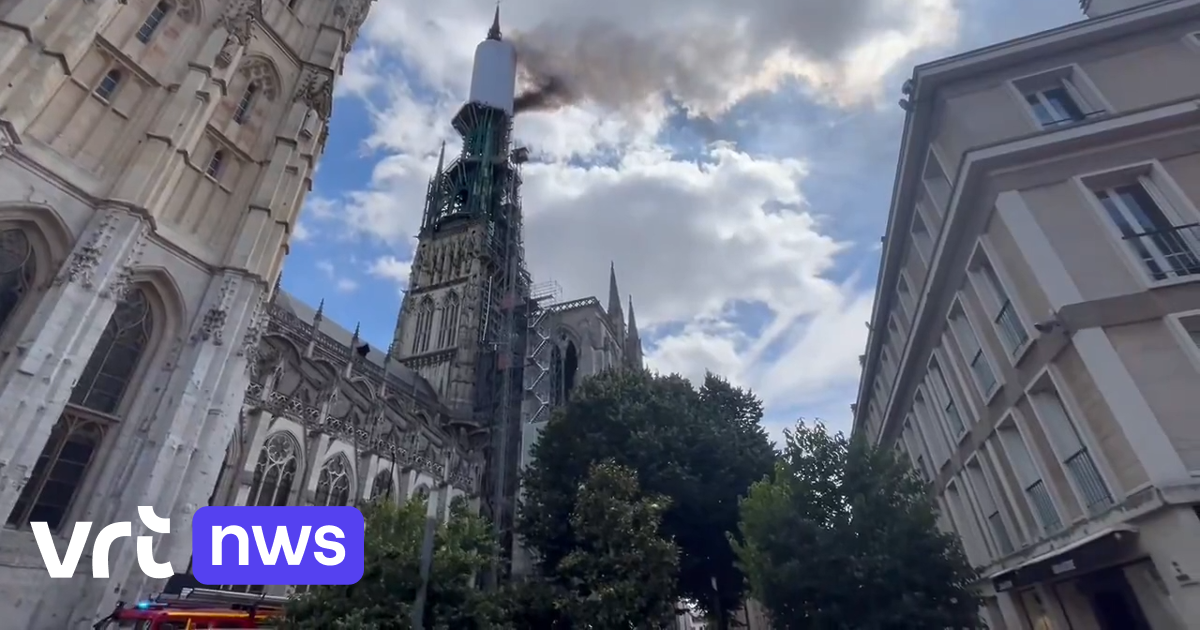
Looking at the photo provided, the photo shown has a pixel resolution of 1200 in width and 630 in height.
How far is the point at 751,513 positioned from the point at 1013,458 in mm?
5870

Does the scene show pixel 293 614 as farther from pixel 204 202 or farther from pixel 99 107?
pixel 99 107

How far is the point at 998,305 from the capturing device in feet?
39.9

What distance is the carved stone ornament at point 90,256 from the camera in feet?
42.2

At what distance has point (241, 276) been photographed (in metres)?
16.8

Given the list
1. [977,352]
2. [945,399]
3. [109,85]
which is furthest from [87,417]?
[945,399]

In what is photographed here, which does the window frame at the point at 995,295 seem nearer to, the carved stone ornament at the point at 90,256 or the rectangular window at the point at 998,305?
the rectangular window at the point at 998,305

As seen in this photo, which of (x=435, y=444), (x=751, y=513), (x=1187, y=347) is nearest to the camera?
(x=1187, y=347)

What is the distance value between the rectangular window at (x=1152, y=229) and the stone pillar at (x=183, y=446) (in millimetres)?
20740

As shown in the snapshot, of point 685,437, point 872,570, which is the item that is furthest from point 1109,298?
point 685,437

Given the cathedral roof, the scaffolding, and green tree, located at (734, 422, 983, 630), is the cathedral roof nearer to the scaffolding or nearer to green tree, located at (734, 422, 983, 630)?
the scaffolding

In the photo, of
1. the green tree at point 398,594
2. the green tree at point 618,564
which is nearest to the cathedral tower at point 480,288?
the green tree at point 618,564

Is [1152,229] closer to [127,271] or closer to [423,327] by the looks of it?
[127,271]

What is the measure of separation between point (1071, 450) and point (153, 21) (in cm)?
2576

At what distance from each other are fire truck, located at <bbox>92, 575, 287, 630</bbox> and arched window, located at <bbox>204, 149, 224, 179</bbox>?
474 inches
